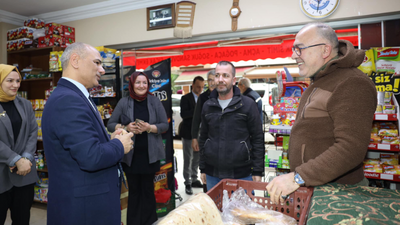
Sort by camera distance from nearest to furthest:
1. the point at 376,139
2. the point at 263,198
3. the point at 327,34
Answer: the point at 263,198 → the point at 327,34 → the point at 376,139

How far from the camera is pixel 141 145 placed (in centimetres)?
297

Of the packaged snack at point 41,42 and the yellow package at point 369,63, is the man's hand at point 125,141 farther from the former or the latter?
the packaged snack at point 41,42

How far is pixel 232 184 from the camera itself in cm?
122

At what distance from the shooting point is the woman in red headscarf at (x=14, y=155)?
2432 millimetres

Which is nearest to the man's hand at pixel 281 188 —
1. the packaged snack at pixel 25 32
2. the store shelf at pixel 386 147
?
the store shelf at pixel 386 147

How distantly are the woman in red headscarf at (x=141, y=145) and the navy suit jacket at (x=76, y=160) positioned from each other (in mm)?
1317

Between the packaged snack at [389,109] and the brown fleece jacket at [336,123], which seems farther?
the packaged snack at [389,109]

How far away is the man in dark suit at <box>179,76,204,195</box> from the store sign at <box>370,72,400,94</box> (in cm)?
269

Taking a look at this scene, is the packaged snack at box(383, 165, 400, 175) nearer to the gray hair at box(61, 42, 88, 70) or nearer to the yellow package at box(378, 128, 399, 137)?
the yellow package at box(378, 128, 399, 137)

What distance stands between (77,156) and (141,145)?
4.97 feet

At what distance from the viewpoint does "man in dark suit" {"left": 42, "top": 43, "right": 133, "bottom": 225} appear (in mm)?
1469

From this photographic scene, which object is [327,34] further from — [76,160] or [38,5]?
[38,5]

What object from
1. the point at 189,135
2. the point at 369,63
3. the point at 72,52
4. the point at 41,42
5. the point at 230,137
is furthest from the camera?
the point at 189,135

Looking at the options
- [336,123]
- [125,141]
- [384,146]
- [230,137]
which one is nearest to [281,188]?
[336,123]
